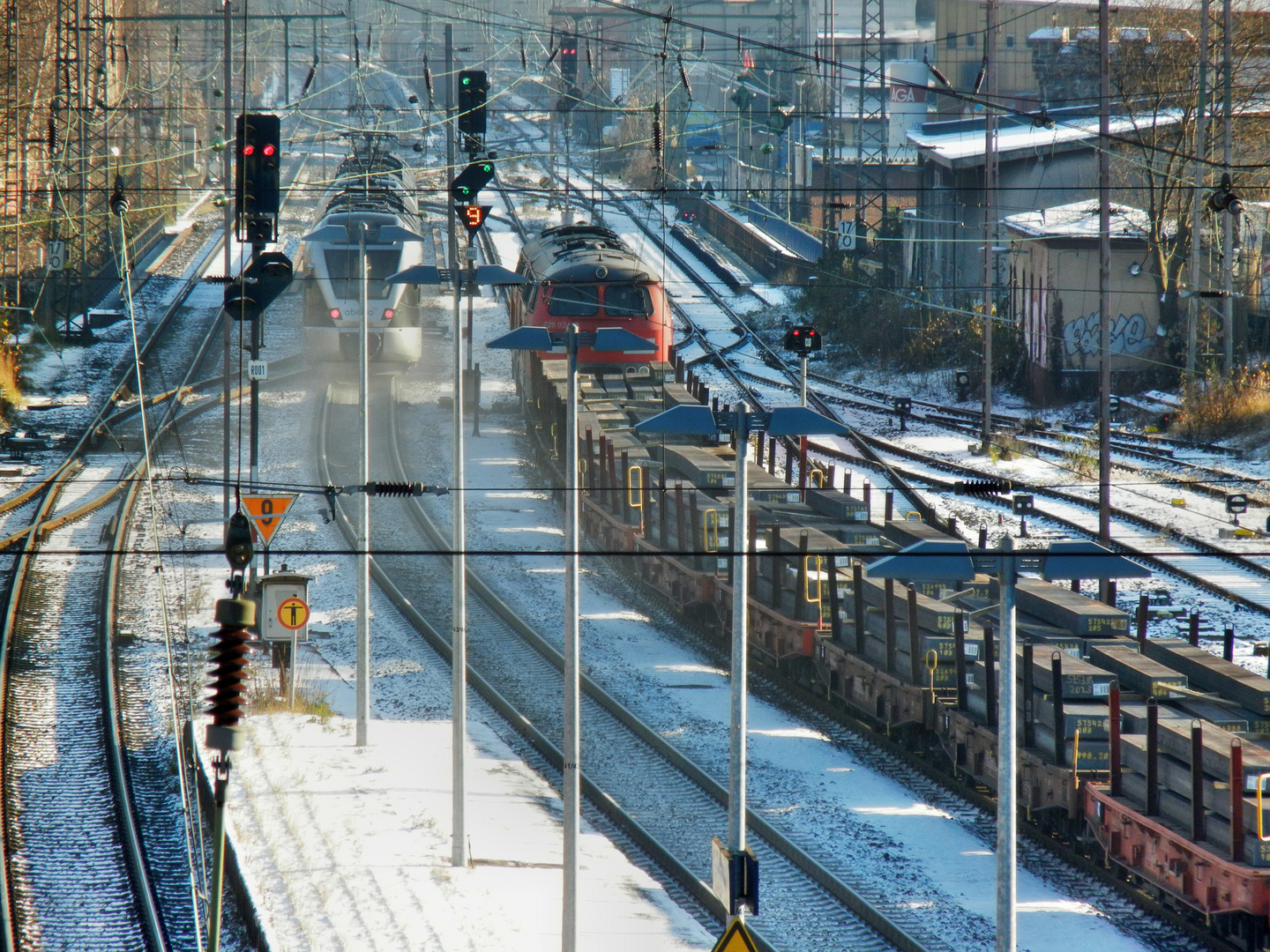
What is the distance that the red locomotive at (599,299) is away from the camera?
31.5 meters

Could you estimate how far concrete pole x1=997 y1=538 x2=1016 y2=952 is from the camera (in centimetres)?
1038

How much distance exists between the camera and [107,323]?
141 feet

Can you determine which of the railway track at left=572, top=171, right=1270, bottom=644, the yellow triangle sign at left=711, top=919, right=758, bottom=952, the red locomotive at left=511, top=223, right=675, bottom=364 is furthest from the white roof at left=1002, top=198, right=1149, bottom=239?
the yellow triangle sign at left=711, top=919, right=758, bottom=952

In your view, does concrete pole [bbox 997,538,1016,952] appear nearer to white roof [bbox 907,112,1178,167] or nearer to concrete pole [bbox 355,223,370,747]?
concrete pole [bbox 355,223,370,747]

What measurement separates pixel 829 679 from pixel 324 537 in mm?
11480

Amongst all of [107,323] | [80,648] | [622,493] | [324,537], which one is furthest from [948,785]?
[107,323]

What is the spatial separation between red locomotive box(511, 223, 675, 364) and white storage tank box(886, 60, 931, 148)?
31.1 metres

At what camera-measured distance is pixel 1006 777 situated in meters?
10.6

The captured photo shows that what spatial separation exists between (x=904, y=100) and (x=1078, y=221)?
88.3ft

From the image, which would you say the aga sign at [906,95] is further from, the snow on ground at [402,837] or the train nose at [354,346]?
the snow on ground at [402,837]

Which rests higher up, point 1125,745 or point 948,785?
point 1125,745

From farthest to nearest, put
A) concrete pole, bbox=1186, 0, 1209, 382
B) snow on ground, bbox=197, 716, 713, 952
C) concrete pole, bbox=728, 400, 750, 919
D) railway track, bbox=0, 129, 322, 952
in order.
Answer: concrete pole, bbox=1186, 0, 1209, 382 < railway track, bbox=0, 129, 322, 952 < snow on ground, bbox=197, 716, 713, 952 < concrete pole, bbox=728, 400, 750, 919

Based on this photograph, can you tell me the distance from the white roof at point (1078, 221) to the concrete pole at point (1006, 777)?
86.0 feet

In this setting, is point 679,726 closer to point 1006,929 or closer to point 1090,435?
point 1006,929
